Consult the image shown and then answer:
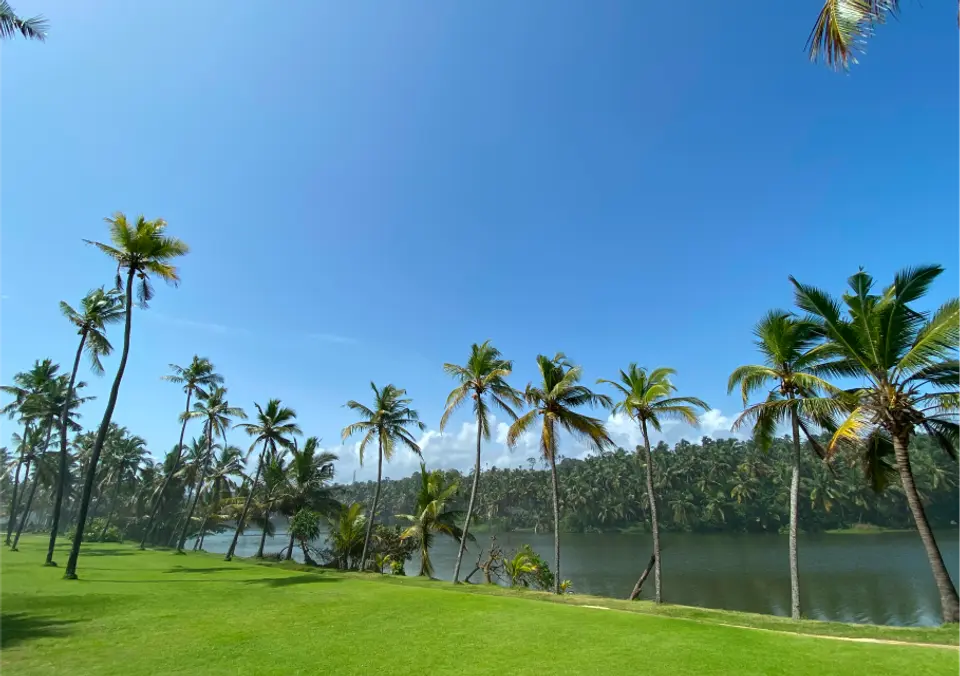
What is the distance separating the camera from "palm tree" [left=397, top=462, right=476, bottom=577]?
2867 cm

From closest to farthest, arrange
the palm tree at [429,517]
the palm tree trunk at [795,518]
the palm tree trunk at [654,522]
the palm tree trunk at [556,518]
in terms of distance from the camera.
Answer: the palm tree trunk at [795,518] < the palm tree trunk at [654,522] < the palm tree trunk at [556,518] < the palm tree at [429,517]

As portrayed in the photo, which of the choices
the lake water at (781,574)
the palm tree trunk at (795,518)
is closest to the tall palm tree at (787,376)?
the palm tree trunk at (795,518)

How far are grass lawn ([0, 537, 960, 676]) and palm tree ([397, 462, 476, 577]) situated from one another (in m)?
14.4

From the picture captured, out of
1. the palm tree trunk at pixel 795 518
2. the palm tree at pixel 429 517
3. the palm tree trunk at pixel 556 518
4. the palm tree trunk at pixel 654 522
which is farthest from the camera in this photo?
the palm tree at pixel 429 517

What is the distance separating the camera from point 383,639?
8.95m

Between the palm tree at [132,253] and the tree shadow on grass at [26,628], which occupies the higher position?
the palm tree at [132,253]

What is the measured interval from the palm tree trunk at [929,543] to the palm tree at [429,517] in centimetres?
2157

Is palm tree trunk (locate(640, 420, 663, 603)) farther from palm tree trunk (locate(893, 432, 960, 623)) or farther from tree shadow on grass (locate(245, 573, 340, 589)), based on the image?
tree shadow on grass (locate(245, 573, 340, 589))

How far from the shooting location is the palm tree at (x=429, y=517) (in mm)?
28672

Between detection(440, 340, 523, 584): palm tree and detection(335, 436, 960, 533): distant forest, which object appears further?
detection(335, 436, 960, 533): distant forest

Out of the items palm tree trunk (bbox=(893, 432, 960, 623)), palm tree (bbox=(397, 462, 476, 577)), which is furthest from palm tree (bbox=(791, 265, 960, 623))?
palm tree (bbox=(397, 462, 476, 577))

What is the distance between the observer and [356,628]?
9.90m

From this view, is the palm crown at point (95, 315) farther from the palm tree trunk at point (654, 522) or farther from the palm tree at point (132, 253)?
the palm tree trunk at point (654, 522)

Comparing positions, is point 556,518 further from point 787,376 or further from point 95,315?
point 95,315
